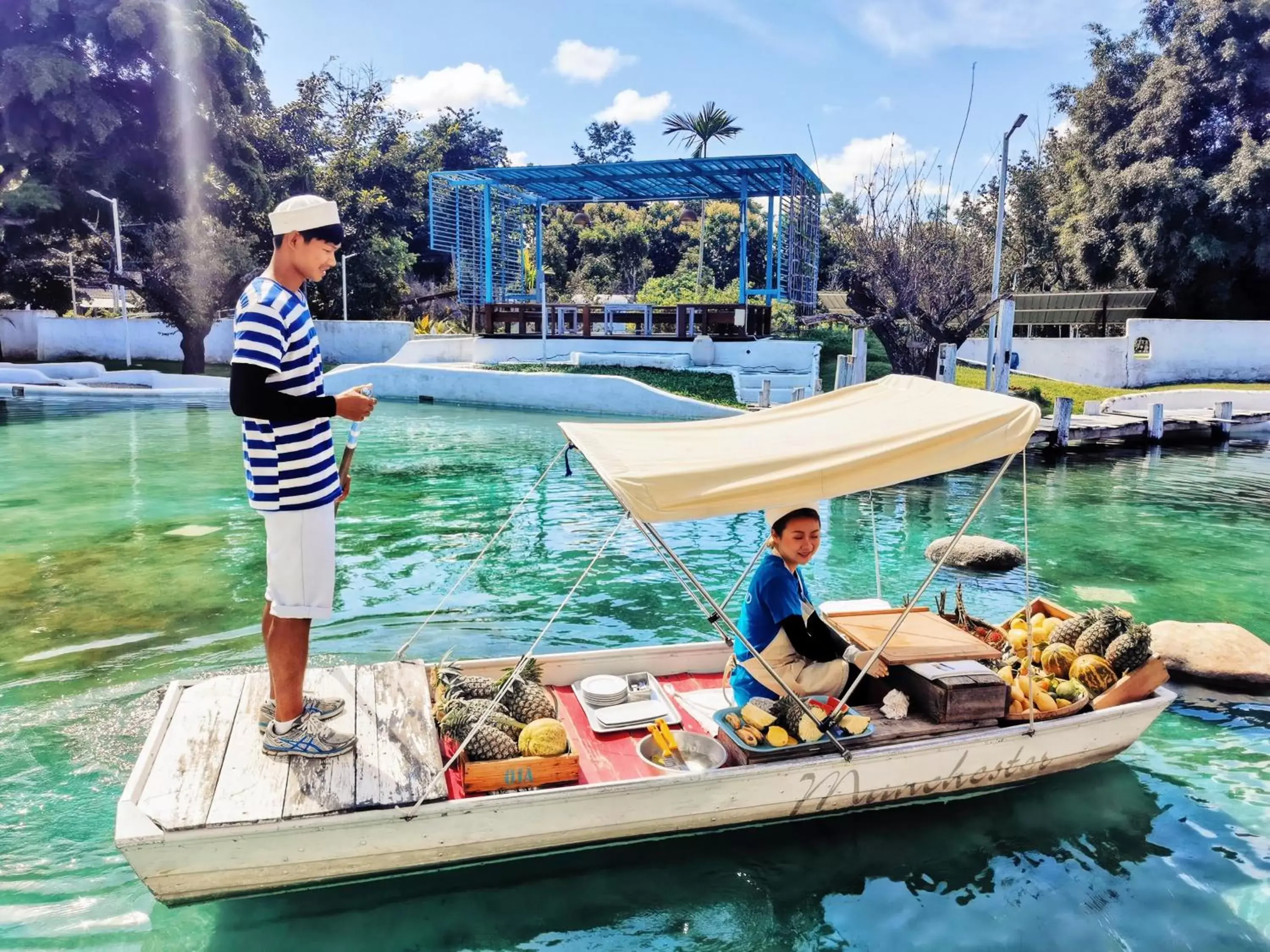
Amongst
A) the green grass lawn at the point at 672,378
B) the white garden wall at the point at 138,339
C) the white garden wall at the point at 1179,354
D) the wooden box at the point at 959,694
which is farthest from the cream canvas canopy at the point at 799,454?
the white garden wall at the point at 138,339

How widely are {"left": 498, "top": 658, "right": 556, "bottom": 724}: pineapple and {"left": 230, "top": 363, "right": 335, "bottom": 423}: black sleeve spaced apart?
2153 mm

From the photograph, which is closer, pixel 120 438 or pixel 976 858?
pixel 976 858

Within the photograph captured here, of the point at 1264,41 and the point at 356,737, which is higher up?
the point at 1264,41

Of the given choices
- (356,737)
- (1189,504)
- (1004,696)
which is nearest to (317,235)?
(356,737)

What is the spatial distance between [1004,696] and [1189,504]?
13.8 metres

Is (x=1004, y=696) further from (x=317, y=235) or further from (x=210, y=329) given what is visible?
(x=210, y=329)

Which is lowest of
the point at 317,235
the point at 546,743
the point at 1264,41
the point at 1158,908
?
the point at 1158,908

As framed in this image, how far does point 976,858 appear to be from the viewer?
576 cm

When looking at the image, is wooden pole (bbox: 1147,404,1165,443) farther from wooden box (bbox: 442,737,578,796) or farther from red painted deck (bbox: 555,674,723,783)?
wooden box (bbox: 442,737,578,796)

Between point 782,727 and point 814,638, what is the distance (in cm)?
63

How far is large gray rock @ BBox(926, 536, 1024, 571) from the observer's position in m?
12.8

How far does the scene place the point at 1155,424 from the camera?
78.1 feet

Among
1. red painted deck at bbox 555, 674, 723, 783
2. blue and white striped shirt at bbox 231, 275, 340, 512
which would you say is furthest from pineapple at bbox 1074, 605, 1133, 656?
blue and white striped shirt at bbox 231, 275, 340, 512

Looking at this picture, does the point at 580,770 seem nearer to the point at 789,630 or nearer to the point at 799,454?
the point at 789,630
